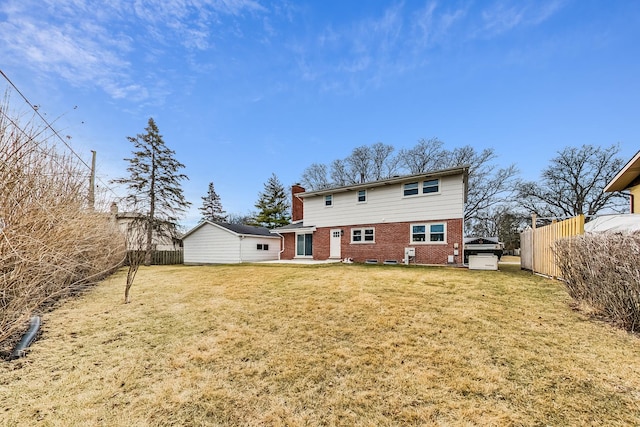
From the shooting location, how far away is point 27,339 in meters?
3.99

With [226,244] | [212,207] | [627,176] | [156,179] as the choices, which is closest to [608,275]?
[627,176]

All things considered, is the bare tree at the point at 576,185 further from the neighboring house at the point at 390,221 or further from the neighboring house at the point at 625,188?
the neighboring house at the point at 390,221

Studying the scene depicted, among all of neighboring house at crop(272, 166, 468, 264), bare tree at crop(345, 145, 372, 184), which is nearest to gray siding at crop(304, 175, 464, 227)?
neighboring house at crop(272, 166, 468, 264)

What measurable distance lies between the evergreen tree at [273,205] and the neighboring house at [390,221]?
55.5ft

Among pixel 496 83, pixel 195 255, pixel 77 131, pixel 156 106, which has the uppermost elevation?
pixel 496 83

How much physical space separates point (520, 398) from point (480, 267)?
1053 cm

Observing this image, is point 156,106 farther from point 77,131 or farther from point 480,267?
point 480,267

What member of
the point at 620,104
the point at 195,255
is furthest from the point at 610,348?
the point at 195,255

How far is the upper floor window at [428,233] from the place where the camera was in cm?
1422

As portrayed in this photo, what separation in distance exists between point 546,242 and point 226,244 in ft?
64.3

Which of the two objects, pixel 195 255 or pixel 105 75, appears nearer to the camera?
pixel 105 75

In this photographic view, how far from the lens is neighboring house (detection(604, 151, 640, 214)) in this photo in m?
9.44

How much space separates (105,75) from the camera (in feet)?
32.9

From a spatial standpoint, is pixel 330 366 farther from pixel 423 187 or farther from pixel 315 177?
pixel 315 177
